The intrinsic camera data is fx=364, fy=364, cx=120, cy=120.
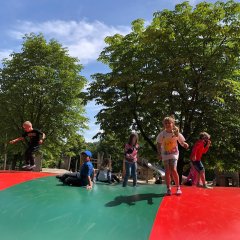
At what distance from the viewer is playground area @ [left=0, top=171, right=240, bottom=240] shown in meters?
4.80

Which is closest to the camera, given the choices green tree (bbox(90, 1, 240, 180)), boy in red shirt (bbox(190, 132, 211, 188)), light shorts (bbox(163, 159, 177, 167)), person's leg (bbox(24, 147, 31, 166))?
light shorts (bbox(163, 159, 177, 167))

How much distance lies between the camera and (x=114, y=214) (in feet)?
17.9

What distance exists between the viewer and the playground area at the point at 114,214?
4.80 meters

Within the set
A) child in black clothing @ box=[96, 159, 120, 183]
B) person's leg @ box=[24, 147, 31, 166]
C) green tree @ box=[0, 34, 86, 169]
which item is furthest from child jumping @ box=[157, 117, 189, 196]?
green tree @ box=[0, 34, 86, 169]

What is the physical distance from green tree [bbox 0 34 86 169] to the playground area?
45.3ft

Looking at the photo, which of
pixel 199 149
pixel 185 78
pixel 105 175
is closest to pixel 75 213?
pixel 199 149

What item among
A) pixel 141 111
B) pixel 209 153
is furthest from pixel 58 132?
pixel 209 153

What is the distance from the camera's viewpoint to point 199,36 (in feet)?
47.9

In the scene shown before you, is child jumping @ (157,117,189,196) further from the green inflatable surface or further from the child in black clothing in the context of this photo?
the child in black clothing

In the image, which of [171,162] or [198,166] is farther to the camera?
[198,166]

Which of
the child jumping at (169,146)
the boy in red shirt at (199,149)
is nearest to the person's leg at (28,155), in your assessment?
the boy in red shirt at (199,149)

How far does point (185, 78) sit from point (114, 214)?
9.42 metres

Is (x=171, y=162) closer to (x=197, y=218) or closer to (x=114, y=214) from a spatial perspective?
(x=197, y=218)

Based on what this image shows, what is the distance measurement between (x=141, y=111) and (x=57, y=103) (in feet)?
21.7
